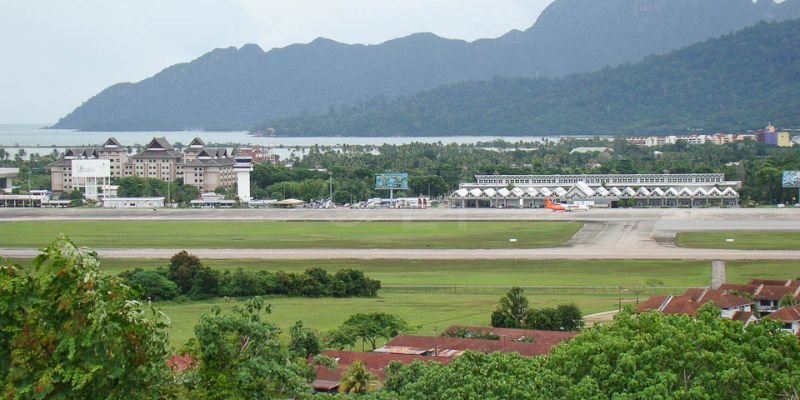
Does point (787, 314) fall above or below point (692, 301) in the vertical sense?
below

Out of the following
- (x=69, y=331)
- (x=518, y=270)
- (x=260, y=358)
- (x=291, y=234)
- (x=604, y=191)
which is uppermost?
(x=604, y=191)

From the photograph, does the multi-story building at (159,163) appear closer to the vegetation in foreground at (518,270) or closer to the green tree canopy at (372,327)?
the vegetation in foreground at (518,270)

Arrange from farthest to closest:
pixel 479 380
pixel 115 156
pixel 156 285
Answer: pixel 115 156 < pixel 156 285 < pixel 479 380

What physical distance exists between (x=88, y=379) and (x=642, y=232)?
54.2m

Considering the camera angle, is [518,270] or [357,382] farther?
[518,270]

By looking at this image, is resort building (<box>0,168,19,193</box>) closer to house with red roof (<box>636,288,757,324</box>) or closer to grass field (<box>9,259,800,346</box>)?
grass field (<box>9,259,800,346</box>)

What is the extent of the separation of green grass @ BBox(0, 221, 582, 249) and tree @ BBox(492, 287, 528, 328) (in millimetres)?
24481

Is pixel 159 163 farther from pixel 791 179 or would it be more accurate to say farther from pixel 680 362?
pixel 680 362

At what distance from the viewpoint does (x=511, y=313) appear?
33000mm

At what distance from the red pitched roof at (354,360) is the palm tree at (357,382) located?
3.21ft

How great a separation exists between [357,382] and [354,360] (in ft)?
9.70

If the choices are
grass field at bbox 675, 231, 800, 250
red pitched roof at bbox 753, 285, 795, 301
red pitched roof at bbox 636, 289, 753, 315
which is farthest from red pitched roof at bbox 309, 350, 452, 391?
grass field at bbox 675, 231, 800, 250

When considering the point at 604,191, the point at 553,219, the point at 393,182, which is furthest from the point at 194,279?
the point at 604,191

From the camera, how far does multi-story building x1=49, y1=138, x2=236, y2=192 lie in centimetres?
10481
